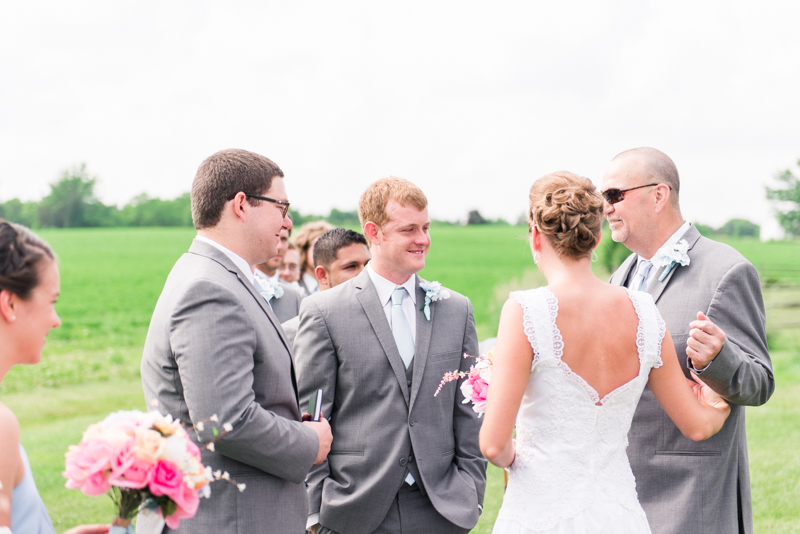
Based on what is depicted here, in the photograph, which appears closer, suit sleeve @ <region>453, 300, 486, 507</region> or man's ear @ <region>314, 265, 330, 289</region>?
suit sleeve @ <region>453, 300, 486, 507</region>

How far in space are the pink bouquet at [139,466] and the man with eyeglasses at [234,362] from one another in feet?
1.40

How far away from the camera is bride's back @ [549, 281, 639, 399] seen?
9.55ft

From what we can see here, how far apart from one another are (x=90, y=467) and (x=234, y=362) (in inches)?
30.9

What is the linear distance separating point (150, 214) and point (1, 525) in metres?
51.9

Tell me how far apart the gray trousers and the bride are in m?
0.92

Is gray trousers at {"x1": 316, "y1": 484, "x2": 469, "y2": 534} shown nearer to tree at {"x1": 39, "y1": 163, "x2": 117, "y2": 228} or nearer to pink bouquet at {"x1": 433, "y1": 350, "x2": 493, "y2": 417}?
pink bouquet at {"x1": 433, "y1": 350, "x2": 493, "y2": 417}

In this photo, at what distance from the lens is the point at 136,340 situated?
27.2 metres

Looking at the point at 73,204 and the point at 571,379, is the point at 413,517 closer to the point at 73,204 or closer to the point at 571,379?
the point at 571,379

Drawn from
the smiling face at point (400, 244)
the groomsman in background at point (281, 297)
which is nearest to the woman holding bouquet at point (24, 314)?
the smiling face at point (400, 244)

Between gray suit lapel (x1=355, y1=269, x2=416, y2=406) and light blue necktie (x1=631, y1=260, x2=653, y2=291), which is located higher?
light blue necktie (x1=631, y1=260, x2=653, y2=291)

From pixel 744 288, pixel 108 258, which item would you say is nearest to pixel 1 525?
pixel 744 288

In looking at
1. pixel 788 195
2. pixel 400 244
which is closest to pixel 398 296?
pixel 400 244

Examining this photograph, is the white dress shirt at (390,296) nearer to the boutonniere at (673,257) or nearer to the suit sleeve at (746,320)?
the boutonniere at (673,257)

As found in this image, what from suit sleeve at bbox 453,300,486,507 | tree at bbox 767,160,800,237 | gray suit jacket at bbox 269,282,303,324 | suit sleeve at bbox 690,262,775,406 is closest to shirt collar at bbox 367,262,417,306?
suit sleeve at bbox 453,300,486,507
